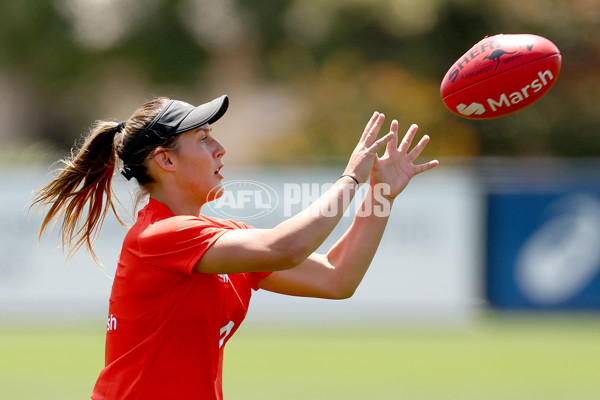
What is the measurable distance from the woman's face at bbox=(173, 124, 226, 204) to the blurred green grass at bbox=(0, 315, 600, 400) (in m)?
4.18

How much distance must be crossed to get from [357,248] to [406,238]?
7.44m

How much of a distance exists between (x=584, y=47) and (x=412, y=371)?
14352 mm

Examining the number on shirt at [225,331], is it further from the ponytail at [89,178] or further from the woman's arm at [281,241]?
the ponytail at [89,178]

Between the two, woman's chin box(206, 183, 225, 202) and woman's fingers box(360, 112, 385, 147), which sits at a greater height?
woman's fingers box(360, 112, 385, 147)

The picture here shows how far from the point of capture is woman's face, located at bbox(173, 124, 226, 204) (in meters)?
3.63

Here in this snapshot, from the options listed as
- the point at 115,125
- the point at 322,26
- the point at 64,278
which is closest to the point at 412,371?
the point at 64,278

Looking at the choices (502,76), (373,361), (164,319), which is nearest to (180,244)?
(164,319)

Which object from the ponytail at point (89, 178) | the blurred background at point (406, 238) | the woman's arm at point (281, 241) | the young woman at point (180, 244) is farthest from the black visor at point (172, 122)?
the blurred background at point (406, 238)

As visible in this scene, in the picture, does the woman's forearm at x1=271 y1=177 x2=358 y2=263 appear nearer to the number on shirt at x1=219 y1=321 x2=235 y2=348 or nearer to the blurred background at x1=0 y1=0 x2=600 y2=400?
the number on shirt at x1=219 y1=321 x2=235 y2=348

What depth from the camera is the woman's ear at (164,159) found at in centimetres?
362

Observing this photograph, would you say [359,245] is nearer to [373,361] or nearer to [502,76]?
[502,76]

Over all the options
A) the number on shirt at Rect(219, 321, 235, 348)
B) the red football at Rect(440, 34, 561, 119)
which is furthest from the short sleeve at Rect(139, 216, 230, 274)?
the red football at Rect(440, 34, 561, 119)

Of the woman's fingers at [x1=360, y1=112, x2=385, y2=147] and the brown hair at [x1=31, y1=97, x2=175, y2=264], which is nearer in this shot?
the woman's fingers at [x1=360, y1=112, x2=385, y2=147]

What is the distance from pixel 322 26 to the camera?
2083 cm
